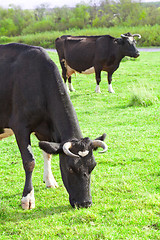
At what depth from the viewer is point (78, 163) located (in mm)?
3988

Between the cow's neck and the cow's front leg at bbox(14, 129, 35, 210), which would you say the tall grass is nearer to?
the cow's neck

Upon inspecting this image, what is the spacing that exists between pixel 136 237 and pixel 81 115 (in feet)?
22.0

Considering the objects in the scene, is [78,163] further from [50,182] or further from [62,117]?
[50,182]

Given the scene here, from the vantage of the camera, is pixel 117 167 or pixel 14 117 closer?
pixel 14 117

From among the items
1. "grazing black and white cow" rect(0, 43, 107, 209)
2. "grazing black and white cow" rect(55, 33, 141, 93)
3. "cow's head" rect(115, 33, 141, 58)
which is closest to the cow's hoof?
"grazing black and white cow" rect(0, 43, 107, 209)

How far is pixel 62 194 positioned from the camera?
202 inches

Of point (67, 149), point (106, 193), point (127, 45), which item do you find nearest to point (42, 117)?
point (67, 149)

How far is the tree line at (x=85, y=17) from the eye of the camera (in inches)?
1870

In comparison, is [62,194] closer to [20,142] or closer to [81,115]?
[20,142]

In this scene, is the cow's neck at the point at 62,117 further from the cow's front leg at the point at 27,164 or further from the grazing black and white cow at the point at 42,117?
the cow's front leg at the point at 27,164

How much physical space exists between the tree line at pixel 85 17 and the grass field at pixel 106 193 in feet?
127

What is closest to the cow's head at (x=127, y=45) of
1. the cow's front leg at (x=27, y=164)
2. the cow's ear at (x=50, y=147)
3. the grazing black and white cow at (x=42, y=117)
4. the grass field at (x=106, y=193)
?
the grass field at (x=106, y=193)

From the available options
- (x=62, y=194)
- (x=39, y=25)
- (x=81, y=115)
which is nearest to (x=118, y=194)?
(x=62, y=194)

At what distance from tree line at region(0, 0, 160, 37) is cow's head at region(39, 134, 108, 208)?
4249cm
